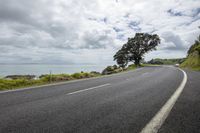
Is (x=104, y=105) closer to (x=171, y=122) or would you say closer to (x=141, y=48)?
(x=171, y=122)

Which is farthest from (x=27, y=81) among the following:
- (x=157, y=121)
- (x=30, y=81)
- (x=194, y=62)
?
(x=194, y=62)

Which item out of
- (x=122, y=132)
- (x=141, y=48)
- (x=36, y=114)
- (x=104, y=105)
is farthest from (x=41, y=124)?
(x=141, y=48)

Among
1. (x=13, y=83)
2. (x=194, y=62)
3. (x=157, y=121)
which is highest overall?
(x=194, y=62)

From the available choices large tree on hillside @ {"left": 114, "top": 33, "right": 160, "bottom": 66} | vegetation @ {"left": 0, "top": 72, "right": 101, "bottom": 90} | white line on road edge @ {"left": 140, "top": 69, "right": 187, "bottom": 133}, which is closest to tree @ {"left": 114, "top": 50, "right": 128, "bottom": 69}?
large tree on hillside @ {"left": 114, "top": 33, "right": 160, "bottom": 66}

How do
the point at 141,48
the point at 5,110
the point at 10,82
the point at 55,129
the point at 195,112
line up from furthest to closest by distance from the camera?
the point at 141,48 < the point at 10,82 < the point at 5,110 < the point at 195,112 < the point at 55,129

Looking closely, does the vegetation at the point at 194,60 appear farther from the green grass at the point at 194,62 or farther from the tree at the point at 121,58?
the tree at the point at 121,58

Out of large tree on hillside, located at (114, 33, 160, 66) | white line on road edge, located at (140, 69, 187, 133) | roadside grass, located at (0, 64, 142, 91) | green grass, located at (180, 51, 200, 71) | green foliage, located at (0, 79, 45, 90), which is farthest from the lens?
large tree on hillside, located at (114, 33, 160, 66)

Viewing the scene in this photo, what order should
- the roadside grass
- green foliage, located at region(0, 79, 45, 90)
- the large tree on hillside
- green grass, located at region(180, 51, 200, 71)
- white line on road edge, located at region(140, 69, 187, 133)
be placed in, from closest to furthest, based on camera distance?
white line on road edge, located at region(140, 69, 187, 133), green foliage, located at region(0, 79, 45, 90), the roadside grass, green grass, located at region(180, 51, 200, 71), the large tree on hillside

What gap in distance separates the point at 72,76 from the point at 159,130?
14.5 meters

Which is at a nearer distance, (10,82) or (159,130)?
(159,130)

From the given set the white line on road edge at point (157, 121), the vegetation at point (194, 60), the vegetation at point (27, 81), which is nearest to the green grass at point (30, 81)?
the vegetation at point (27, 81)

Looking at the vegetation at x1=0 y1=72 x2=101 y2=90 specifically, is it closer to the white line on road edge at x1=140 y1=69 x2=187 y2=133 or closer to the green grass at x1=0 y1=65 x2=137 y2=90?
the green grass at x1=0 y1=65 x2=137 y2=90

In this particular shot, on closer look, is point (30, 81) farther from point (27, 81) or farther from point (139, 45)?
point (139, 45)

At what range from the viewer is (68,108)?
4.86 metres
